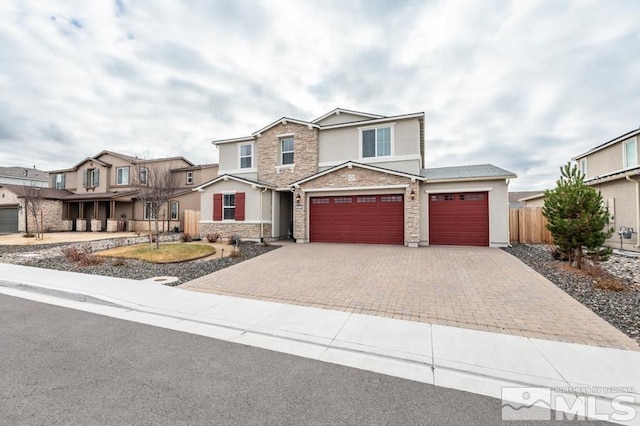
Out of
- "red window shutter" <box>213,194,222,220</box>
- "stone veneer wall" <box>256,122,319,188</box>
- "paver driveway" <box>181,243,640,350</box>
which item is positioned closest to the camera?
"paver driveway" <box>181,243,640,350</box>

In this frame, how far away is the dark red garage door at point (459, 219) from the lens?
14406 millimetres

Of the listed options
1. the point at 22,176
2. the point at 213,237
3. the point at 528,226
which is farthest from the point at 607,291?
the point at 22,176

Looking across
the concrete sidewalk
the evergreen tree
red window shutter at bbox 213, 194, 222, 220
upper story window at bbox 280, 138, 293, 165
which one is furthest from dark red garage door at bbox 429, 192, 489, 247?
red window shutter at bbox 213, 194, 222, 220

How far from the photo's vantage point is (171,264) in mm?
10578

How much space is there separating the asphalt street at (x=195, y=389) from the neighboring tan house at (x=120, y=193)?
23.5 m

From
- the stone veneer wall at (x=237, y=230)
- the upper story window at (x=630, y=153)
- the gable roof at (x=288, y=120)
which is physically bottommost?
the stone veneer wall at (x=237, y=230)

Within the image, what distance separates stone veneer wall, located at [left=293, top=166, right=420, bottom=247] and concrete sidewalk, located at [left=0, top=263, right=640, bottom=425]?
10190 millimetres

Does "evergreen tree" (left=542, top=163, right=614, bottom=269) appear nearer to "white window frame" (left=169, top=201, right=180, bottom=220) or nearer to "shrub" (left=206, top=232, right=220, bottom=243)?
"shrub" (left=206, top=232, right=220, bottom=243)

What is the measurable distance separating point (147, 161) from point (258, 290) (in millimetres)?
28020

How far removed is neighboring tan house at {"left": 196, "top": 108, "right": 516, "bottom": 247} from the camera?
1457 centimetres

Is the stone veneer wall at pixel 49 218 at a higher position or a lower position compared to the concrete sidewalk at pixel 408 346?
higher

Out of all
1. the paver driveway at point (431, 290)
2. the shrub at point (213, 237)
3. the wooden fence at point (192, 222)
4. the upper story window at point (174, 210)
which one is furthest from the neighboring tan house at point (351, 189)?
the upper story window at point (174, 210)

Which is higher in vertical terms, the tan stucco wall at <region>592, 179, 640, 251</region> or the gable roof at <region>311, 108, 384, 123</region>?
the gable roof at <region>311, 108, 384, 123</region>

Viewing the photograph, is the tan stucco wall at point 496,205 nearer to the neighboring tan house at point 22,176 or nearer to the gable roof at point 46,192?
the gable roof at point 46,192
